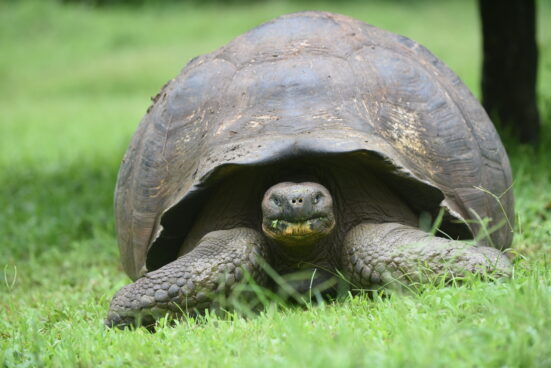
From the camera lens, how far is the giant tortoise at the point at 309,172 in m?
2.98

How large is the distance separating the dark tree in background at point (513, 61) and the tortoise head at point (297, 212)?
3629 mm

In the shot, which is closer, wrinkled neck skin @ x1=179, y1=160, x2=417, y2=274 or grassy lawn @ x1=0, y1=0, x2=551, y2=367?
grassy lawn @ x1=0, y1=0, x2=551, y2=367

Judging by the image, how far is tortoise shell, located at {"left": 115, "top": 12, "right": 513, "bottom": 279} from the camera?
10.3 feet

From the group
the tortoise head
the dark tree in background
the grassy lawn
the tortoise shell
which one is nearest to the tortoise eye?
the tortoise head

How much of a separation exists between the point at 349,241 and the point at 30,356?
130 centimetres

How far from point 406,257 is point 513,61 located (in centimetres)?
377

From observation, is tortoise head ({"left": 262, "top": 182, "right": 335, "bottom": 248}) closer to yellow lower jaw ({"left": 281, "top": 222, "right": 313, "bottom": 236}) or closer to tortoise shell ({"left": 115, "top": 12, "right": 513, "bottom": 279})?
yellow lower jaw ({"left": 281, "top": 222, "right": 313, "bottom": 236})

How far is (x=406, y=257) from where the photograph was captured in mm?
2906

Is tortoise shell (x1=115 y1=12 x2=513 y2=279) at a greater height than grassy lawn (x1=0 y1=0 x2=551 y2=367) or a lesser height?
greater

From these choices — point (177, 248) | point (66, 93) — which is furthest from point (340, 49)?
point (66, 93)

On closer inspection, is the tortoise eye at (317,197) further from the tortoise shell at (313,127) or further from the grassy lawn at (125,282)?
the grassy lawn at (125,282)

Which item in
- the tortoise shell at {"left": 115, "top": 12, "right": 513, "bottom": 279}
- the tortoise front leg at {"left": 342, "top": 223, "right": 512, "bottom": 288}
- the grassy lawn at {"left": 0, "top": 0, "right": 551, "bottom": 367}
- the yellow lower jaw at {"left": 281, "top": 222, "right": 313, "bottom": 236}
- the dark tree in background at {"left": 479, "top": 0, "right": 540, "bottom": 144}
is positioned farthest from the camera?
the dark tree in background at {"left": 479, "top": 0, "right": 540, "bottom": 144}

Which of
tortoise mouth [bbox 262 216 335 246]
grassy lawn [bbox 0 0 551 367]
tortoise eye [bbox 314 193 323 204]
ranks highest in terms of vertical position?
tortoise eye [bbox 314 193 323 204]

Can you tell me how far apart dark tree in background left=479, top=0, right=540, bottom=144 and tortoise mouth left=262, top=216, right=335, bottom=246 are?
363cm
